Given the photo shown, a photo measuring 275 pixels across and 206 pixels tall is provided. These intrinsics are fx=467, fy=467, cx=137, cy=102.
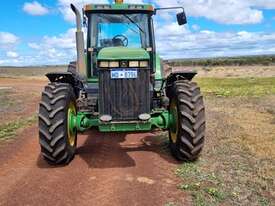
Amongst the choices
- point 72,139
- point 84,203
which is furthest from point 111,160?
point 84,203

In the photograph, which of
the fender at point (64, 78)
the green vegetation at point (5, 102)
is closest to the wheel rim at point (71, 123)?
the fender at point (64, 78)

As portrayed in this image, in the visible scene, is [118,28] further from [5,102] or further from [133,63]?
[5,102]

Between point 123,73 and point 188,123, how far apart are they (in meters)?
1.37

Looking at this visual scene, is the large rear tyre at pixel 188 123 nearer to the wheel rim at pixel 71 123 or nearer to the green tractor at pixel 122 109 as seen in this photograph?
the green tractor at pixel 122 109

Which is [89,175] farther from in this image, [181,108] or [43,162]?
[181,108]

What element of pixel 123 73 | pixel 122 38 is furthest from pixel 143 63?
pixel 122 38

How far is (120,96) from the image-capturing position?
311 inches

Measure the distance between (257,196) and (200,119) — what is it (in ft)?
6.46

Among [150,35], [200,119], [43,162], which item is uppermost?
[150,35]

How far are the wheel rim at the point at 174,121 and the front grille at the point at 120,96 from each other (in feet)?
2.13

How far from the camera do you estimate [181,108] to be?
7.75 metres

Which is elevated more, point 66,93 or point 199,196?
point 66,93

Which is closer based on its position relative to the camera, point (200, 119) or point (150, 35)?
point (200, 119)

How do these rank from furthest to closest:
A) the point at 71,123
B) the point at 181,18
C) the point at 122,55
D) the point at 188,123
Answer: the point at 181,18 < the point at 71,123 < the point at 122,55 < the point at 188,123
